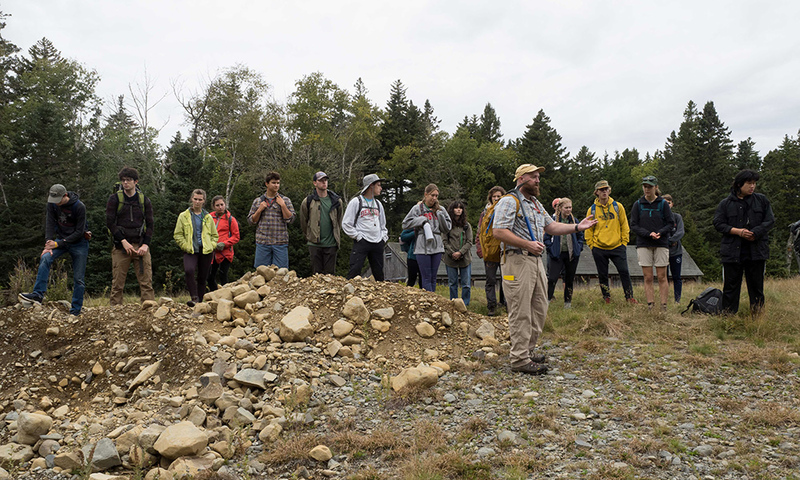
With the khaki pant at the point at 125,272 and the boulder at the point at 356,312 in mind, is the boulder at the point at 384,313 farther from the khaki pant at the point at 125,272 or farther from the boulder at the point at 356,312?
the khaki pant at the point at 125,272

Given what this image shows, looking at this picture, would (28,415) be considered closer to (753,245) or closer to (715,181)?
(753,245)

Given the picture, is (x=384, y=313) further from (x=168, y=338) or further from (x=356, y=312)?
(x=168, y=338)

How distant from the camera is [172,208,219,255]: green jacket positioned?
8266 millimetres

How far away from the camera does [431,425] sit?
418cm

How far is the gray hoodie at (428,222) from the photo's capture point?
838 cm

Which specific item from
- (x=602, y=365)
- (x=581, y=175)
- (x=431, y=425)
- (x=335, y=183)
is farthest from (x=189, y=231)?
(x=581, y=175)

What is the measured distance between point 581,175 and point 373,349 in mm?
54402

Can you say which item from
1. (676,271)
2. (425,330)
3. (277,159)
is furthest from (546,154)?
(425,330)

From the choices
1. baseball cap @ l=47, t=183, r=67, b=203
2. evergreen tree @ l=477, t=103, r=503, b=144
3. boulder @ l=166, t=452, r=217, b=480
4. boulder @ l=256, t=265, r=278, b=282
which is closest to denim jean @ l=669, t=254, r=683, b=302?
boulder @ l=256, t=265, r=278, b=282

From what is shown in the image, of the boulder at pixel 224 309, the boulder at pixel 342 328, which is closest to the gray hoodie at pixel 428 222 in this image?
the boulder at pixel 342 328

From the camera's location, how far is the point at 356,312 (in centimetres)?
644

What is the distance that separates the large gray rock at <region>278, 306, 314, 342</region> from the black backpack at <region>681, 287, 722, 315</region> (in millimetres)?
5928

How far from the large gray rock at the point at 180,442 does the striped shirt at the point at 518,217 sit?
3.39 m

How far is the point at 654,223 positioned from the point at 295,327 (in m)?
5.90
